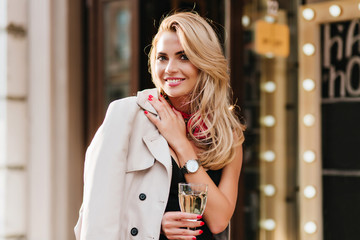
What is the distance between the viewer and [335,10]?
127 inches

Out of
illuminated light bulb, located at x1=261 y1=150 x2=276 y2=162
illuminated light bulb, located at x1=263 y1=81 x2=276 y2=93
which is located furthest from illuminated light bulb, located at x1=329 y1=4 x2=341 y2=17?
illuminated light bulb, located at x1=261 y1=150 x2=276 y2=162

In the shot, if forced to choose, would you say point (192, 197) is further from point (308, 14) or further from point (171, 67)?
point (308, 14)

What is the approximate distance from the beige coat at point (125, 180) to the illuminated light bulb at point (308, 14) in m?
1.99

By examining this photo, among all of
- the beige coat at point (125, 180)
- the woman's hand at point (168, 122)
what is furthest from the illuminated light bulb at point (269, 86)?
→ the beige coat at point (125, 180)

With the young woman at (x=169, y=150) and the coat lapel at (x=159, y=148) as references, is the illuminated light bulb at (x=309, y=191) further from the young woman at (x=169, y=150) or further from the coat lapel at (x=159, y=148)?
Result: the coat lapel at (x=159, y=148)

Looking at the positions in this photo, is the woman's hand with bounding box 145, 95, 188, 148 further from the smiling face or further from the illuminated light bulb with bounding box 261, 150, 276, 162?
the illuminated light bulb with bounding box 261, 150, 276, 162

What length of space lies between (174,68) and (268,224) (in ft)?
7.72

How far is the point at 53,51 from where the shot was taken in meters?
4.07

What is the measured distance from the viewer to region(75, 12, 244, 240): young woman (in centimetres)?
161

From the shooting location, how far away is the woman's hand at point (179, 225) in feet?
5.30

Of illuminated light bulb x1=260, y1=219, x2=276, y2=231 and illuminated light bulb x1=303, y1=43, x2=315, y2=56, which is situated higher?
illuminated light bulb x1=303, y1=43, x2=315, y2=56

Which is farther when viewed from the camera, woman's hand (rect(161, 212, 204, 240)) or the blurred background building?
the blurred background building

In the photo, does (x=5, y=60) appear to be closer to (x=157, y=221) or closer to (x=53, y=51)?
(x=53, y=51)

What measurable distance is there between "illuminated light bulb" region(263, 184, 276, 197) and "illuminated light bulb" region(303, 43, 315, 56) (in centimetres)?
100
